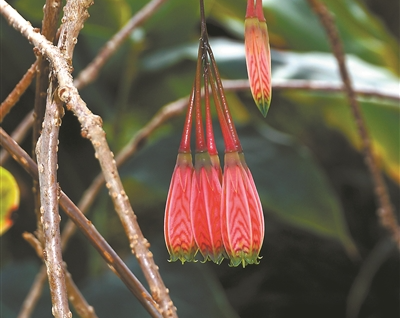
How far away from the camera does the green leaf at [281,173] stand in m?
0.66

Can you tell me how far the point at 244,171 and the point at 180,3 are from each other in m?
0.55

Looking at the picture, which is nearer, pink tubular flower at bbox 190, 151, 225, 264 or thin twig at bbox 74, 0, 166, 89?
pink tubular flower at bbox 190, 151, 225, 264

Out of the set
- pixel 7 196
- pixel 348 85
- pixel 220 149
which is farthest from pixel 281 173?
pixel 7 196

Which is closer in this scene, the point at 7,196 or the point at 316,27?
the point at 7,196

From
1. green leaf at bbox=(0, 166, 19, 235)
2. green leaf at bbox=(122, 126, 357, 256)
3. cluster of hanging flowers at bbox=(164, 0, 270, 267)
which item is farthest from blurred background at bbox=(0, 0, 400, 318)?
cluster of hanging flowers at bbox=(164, 0, 270, 267)

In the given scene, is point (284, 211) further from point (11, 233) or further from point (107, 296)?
point (11, 233)

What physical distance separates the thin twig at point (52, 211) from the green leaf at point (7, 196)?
123mm

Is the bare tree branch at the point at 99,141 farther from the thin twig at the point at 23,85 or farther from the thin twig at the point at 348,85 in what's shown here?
the thin twig at the point at 348,85

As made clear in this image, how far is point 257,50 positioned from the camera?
0.62 feet

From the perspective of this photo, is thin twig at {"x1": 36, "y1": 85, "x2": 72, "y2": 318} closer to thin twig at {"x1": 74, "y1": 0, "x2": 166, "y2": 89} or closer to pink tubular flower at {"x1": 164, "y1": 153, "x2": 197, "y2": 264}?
pink tubular flower at {"x1": 164, "y1": 153, "x2": 197, "y2": 264}

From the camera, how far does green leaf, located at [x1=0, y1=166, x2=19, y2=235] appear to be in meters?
0.29

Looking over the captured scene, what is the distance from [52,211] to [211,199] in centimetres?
6

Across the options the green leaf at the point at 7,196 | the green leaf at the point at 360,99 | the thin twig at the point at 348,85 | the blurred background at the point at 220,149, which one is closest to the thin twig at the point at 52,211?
the green leaf at the point at 7,196

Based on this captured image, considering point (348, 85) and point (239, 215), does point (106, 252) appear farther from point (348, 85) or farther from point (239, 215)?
point (348, 85)
